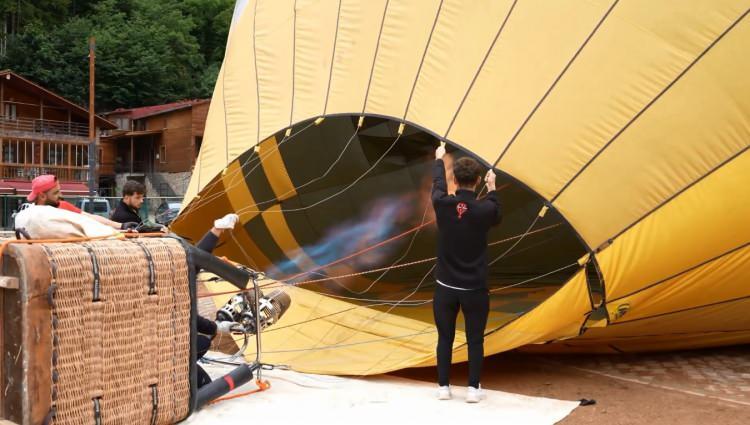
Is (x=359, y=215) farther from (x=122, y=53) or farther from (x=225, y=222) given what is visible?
(x=122, y=53)

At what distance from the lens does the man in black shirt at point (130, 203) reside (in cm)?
539

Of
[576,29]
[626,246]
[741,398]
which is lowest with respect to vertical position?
[741,398]

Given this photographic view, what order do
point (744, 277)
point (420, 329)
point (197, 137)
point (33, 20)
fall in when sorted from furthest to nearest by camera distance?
point (33, 20) < point (197, 137) < point (420, 329) < point (744, 277)

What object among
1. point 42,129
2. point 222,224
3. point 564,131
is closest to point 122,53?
point 42,129

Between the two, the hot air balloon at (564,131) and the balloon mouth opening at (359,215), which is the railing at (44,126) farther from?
the hot air balloon at (564,131)

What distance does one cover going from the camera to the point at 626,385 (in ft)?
14.0

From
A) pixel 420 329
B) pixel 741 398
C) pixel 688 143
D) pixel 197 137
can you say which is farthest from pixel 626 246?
pixel 197 137

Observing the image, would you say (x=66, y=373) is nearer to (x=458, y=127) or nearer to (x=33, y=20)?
(x=458, y=127)

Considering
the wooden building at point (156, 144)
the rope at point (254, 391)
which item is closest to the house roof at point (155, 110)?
the wooden building at point (156, 144)

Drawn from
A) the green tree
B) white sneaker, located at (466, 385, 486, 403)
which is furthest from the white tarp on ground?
the green tree

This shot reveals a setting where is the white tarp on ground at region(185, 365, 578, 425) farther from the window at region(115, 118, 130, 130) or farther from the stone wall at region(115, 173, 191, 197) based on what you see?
the window at region(115, 118, 130, 130)

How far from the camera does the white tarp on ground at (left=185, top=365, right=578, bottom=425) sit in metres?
3.53

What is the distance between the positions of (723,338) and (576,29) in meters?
2.35

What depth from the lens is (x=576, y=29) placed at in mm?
3883
